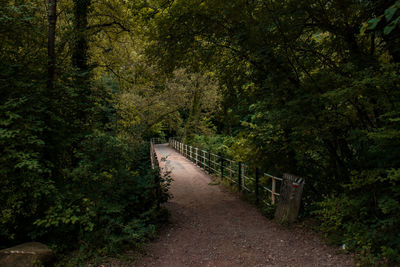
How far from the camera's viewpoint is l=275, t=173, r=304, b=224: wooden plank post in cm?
580

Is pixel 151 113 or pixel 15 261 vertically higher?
pixel 151 113

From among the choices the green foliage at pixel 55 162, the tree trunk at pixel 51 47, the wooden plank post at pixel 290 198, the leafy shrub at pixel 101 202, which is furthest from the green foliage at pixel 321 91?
the leafy shrub at pixel 101 202

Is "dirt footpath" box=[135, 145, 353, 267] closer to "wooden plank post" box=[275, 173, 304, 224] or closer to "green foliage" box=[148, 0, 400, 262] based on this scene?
"wooden plank post" box=[275, 173, 304, 224]

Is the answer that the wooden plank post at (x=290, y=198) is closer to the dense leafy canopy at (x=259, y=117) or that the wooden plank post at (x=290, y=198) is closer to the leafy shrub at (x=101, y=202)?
the dense leafy canopy at (x=259, y=117)

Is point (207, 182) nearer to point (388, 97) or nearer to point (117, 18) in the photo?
point (117, 18)

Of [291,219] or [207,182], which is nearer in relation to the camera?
[291,219]

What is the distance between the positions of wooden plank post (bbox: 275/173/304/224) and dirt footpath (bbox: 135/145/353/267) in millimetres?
296

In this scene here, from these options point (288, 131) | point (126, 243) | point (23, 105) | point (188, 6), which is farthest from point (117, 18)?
point (126, 243)

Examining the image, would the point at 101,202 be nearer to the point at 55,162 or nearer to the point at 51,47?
the point at 55,162

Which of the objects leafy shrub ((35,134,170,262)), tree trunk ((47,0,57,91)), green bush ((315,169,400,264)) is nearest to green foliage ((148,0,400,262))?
green bush ((315,169,400,264))

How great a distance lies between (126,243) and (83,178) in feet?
5.16

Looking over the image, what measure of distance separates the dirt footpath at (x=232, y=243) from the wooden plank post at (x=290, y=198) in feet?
0.97

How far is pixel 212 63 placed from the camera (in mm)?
8961

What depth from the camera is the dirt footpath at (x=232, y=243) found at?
4.56 metres
